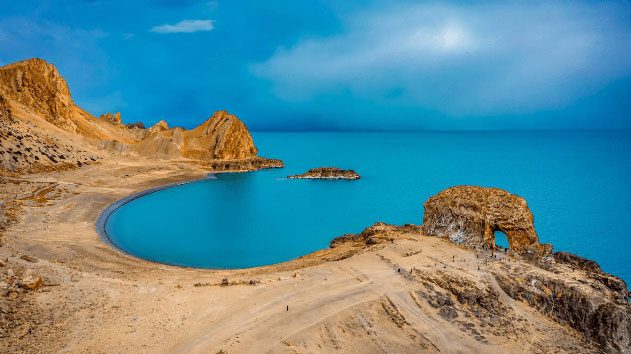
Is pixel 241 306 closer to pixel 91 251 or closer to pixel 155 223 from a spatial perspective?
pixel 91 251

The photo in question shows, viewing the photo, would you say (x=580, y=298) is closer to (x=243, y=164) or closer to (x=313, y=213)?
(x=313, y=213)

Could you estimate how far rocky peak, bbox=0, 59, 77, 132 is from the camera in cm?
8275

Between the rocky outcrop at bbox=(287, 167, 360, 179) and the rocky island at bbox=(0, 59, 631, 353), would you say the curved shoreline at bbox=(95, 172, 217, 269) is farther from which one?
the rocky outcrop at bbox=(287, 167, 360, 179)

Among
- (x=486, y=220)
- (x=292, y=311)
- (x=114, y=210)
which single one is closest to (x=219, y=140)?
(x=114, y=210)

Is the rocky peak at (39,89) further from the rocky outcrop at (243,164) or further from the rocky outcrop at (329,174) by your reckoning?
the rocky outcrop at (329,174)

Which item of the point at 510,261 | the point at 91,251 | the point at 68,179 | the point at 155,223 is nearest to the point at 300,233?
the point at 155,223

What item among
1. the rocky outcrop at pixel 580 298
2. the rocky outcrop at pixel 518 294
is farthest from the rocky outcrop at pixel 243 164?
the rocky outcrop at pixel 580 298

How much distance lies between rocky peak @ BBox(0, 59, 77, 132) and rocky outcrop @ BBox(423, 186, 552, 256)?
284 feet

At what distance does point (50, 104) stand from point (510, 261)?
95557 mm

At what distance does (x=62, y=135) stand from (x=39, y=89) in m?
17.1

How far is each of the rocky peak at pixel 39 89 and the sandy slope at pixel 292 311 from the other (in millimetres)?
74527

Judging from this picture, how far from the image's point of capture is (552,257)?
24453mm

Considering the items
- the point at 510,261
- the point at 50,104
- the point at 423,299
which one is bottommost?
the point at 423,299

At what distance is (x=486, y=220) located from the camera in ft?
82.9
